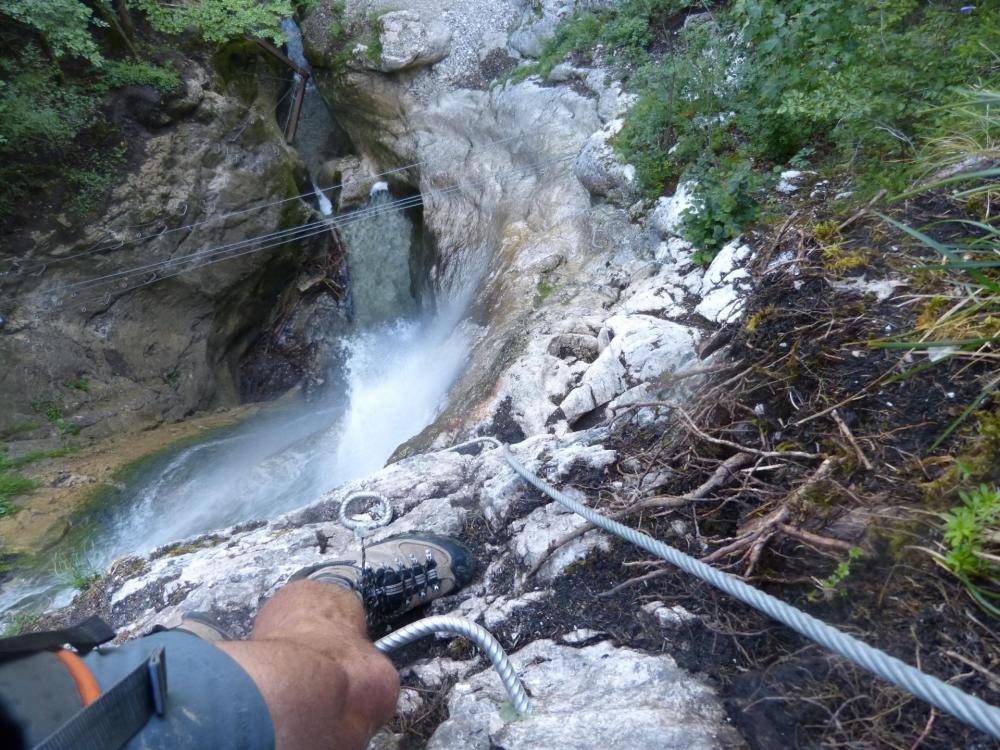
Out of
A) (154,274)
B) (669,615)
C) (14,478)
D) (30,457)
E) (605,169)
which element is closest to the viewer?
(669,615)

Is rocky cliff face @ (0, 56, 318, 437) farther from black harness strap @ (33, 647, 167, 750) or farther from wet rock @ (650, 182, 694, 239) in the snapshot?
black harness strap @ (33, 647, 167, 750)

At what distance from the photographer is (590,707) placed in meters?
1.58

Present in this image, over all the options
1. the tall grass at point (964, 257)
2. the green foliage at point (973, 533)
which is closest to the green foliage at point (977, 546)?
the green foliage at point (973, 533)

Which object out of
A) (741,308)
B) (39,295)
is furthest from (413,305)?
(741,308)

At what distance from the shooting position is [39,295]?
6.86 meters

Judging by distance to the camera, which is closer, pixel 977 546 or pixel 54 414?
pixel 977 546

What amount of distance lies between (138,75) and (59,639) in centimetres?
793

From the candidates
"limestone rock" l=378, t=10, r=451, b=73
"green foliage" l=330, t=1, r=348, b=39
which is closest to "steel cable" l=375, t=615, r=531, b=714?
"limestone rock" l=378, t=10, r=451, b=73

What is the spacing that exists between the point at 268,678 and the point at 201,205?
7428 millimetres

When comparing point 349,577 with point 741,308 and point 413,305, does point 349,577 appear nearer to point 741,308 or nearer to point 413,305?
point 741,308

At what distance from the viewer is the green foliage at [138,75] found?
720cm

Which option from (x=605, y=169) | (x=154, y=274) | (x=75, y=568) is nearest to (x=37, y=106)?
(x=154, y=274)

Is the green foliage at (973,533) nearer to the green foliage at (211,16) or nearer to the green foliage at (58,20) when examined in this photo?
the green foliage at (58,20)

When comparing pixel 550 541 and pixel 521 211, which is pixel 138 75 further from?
pixel 550 541
